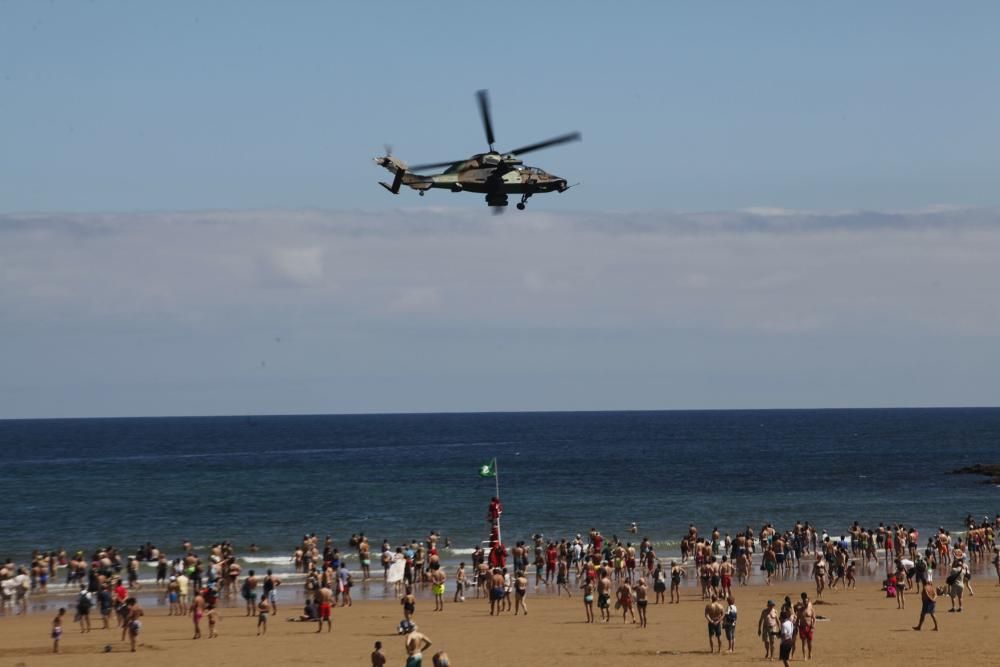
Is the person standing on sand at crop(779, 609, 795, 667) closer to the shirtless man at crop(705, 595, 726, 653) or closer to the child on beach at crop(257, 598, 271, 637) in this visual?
the shirtless man at crop(705, 595, 726, 653)

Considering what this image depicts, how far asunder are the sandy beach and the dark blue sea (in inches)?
→ 671

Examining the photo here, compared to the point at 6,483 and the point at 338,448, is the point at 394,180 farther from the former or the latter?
the point at 338,448

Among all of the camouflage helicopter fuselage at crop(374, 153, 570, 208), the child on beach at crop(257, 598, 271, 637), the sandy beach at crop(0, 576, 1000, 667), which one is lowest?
the sandy beach at crop(0, 576, 1000, 667)

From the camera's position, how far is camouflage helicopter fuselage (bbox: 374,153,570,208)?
27328mm

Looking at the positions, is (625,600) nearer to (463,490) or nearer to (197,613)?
(197,613)

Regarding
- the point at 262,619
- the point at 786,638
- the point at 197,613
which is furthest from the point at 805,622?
the point at 197,613

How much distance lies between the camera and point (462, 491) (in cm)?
8025

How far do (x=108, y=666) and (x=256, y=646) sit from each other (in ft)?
10.6

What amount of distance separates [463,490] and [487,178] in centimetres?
5569

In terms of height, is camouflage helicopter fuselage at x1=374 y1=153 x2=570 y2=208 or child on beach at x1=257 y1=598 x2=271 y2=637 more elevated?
camouflage helicopter fuselage at x1=374 y1=153 x2=570 y2=208

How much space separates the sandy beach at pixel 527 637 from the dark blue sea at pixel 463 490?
55.9 ft

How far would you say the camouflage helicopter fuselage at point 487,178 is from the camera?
27.3 metres

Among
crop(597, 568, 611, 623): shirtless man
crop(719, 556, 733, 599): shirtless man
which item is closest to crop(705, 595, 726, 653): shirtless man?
crop(597, 568, 611, 623): shirtless man

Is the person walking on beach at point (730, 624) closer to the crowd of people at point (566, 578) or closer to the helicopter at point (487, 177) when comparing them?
the crowd of people at point (566, 578)
